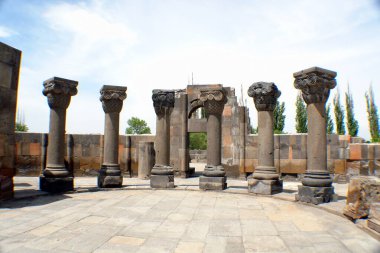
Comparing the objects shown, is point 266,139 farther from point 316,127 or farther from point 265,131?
point 316,127

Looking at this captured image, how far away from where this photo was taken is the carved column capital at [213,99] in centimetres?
927

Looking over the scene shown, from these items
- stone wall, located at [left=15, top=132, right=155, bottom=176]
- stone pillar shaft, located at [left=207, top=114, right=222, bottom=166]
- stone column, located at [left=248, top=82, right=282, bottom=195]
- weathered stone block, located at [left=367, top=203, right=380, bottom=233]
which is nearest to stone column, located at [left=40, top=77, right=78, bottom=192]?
stone pillar shaft, located at [left=207, top=114, right=222, bottom=166]

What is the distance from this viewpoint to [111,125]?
9.84 meters

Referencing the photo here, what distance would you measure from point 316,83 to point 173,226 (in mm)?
4851

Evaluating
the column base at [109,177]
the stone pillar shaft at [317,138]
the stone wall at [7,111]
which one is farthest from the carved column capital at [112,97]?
the stone pillar shaft at [317,138]

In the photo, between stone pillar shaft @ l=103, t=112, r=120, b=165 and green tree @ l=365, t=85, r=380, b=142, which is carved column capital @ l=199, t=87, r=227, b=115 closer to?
stone pillar shaft @ l=103, t=112, r=120, b=165

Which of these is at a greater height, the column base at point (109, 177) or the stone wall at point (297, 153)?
the stone wall at point (297, 153)

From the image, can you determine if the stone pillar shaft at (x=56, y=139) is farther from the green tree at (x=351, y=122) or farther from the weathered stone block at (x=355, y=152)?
the green tree at (x=351, y=122)

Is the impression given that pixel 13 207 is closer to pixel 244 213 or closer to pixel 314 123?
pixel 244 213

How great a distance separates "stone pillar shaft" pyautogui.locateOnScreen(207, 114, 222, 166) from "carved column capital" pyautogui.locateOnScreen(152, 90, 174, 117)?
4.72 ft

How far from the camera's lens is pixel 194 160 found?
108ft

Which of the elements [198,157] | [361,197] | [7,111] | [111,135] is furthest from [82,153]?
[198,157]

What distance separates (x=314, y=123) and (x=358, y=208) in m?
2.70

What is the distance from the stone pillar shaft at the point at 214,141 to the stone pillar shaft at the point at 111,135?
10.2ft
